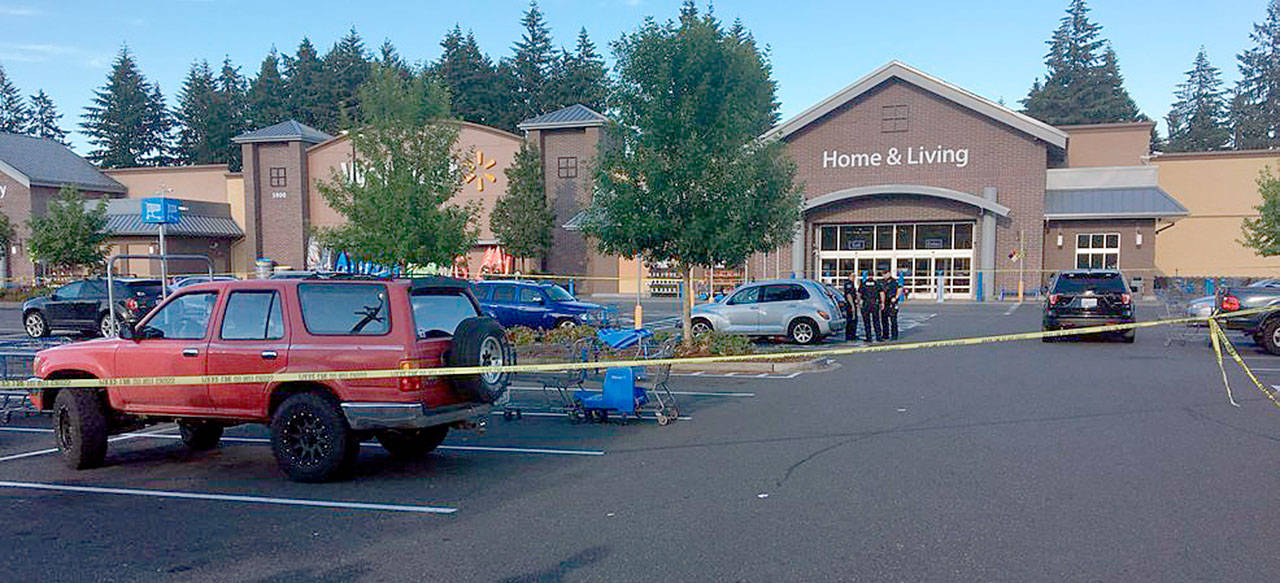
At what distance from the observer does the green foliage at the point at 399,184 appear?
19.5 m

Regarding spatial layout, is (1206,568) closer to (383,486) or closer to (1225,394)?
(383,486)

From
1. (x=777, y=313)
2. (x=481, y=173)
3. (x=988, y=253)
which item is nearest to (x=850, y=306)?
(x=777, y=313)

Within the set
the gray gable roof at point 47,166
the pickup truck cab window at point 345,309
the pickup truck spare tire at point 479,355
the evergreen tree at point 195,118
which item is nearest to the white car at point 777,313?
the pickup truck spare tire at point 479,355

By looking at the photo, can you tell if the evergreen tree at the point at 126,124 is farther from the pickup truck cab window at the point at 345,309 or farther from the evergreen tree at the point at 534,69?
the pickup truck cab window at the point at 345,309

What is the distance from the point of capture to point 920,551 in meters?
5.69

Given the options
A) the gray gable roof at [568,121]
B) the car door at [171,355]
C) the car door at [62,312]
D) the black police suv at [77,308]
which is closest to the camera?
the car door at [171,355]

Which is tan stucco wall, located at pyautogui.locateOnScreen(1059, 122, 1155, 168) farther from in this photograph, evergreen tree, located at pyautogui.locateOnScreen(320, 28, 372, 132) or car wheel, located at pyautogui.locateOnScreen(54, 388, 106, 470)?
evergreen tree, located at pyautogui.locateOnScreen(320, 28, 372, 132)

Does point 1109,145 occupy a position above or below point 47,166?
above

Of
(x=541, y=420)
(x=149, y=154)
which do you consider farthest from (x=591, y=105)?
(x=541, y=420)

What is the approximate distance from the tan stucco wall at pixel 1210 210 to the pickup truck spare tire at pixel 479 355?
146 ft

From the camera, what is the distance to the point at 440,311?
8.28 m

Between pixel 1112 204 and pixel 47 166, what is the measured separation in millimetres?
55437

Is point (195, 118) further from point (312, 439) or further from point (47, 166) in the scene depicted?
point (312, 439)

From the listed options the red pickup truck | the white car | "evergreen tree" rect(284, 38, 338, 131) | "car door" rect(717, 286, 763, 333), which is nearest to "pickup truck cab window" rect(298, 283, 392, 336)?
the red pickup truck
